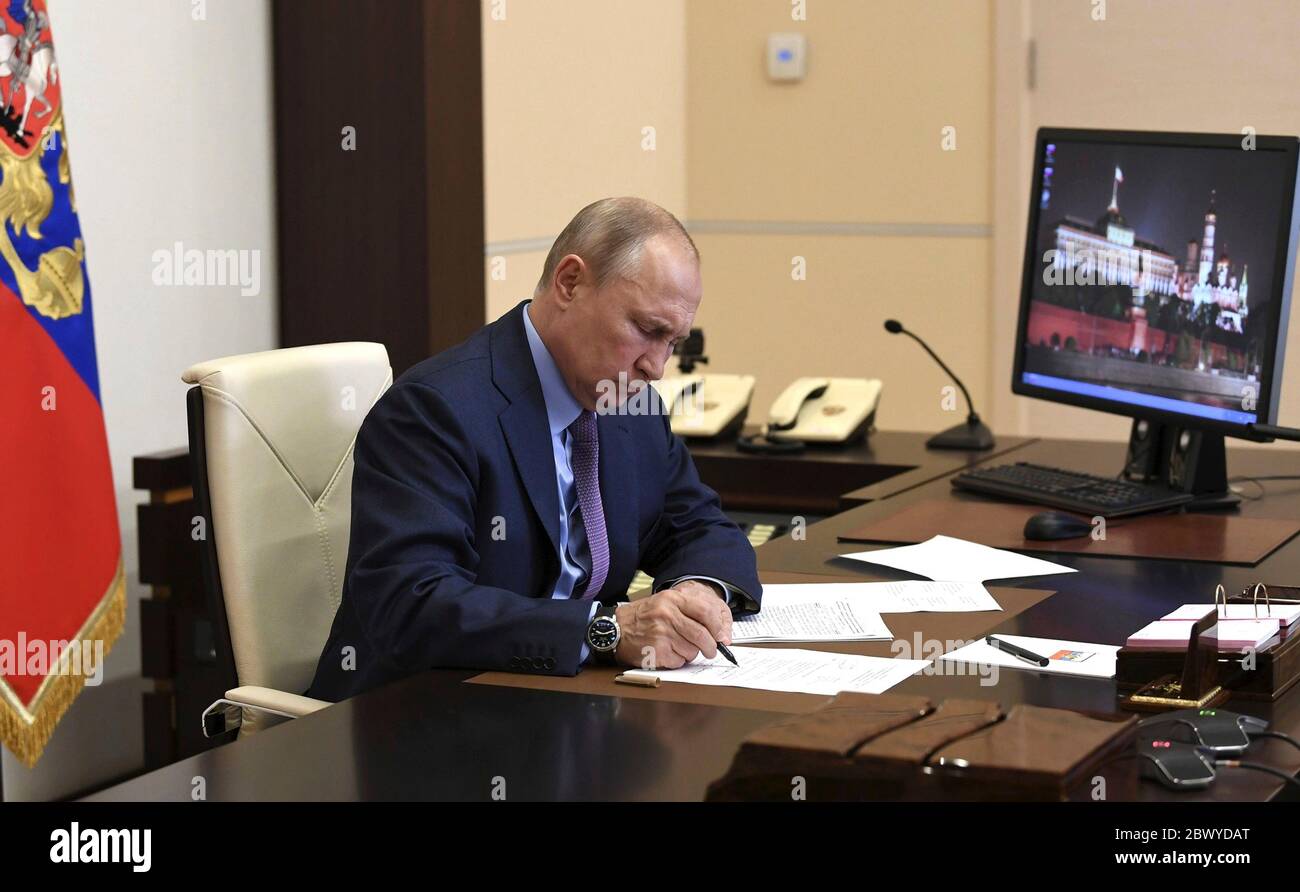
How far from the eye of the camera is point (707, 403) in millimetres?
3520

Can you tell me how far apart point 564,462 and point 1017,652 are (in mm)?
657

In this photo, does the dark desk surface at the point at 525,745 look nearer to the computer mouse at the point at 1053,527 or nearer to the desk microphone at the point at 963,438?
the computer mouse at the point at 1053,527

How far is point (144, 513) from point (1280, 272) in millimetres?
2106

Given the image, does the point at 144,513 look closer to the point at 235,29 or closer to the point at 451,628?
the point at 235,29

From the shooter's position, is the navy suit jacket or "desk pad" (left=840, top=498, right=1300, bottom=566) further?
"desk pad" (left=840, top=498, right=1300, bottom=566)

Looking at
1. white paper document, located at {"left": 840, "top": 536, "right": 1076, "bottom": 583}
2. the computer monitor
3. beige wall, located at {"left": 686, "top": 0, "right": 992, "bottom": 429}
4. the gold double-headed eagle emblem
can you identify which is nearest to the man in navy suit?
white paper document, located at {"left": 840, "top": 536, "right": 1076, "bottom": 583}

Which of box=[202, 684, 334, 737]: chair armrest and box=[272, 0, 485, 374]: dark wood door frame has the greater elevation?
box=[272, 0, 485, 374]: dark wood door frame

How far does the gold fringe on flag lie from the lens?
109 inches

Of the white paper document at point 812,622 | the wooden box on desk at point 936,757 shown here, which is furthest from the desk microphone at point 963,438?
the wooden box on desk at point 936,757

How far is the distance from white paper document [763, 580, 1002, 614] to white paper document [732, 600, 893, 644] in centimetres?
1

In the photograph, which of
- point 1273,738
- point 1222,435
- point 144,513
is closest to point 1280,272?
point 1222,435

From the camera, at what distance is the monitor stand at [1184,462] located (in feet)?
8.98

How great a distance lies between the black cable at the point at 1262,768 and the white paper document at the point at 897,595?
0.62 metres

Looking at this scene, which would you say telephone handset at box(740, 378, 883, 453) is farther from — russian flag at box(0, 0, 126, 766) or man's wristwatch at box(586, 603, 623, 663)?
man's wristwatch at box(586, 603, 623, 663)
